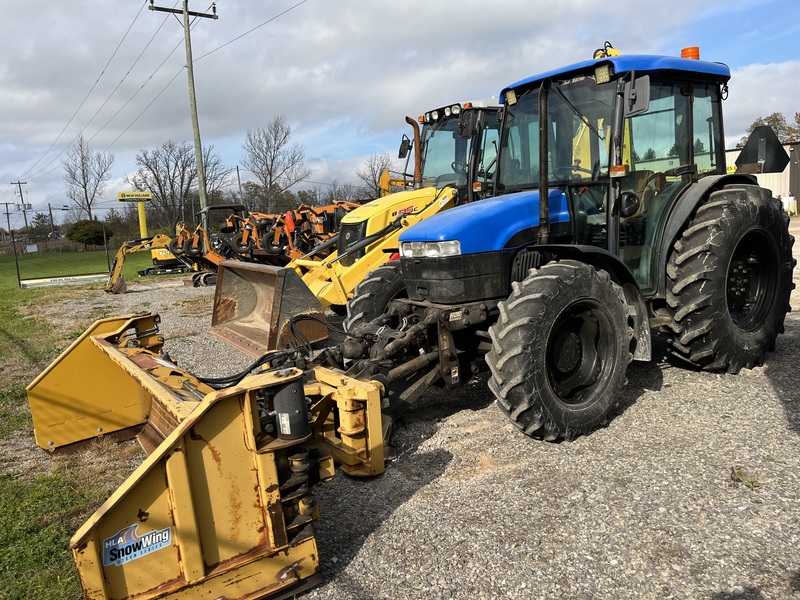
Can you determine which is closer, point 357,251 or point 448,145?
point 357,251

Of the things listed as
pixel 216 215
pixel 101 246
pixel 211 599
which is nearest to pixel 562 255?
pixel 211 599

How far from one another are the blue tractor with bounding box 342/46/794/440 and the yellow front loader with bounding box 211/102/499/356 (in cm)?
127

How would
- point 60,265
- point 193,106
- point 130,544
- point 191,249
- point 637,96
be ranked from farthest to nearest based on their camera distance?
point 60,265 < point 193,106 < point 191,249 < point 637,96 < point 130,544

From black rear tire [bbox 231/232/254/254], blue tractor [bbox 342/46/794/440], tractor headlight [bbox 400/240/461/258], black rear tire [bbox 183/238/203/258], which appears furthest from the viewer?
black rear tire [bbox 183/238/203/258]

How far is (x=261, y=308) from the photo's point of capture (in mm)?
7184

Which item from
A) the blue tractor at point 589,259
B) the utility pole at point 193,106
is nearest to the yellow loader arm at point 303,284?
the blue tractor at point 589,259

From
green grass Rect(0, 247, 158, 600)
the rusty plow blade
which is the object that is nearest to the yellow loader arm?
green grass Rect(0, 247, 158, 600)

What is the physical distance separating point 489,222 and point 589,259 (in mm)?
893

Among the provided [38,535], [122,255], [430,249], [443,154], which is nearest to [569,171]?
[430,249]

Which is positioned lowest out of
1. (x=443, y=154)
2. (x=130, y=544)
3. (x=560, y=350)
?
(x=130, y=544)

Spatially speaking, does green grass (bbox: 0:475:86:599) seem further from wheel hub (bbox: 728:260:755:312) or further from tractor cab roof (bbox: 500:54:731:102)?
wheel hub (bbox: 728:260:755:312)

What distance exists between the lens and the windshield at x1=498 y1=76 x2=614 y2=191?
462 centimetres

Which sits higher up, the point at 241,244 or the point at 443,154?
the point at 443,154

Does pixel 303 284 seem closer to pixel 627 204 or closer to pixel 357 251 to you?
pixel 357 251
